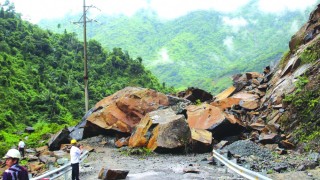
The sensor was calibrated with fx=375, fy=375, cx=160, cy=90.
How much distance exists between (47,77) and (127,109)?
1239 inches

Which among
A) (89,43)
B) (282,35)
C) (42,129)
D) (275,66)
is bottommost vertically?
(42,129)

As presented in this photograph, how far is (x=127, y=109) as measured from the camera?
27.3 meters

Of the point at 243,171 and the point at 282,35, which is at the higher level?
the point at 282,35

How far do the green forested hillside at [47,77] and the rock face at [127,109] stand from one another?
7202 mm

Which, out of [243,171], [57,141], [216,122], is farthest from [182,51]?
[243,171]

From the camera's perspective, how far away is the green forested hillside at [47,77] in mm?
44750

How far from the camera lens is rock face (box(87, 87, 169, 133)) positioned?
26.3 metres

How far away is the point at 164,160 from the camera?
19109mm

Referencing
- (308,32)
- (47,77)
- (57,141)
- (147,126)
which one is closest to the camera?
(147,126)

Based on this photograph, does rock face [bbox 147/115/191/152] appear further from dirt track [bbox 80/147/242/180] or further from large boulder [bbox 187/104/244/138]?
large boulder [bbox 187/104/244/138]

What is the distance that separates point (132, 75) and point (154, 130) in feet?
150

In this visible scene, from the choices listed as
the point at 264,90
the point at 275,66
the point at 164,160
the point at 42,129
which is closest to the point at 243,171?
the point at 164,160

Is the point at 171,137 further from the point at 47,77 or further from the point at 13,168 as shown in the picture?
the point at 47,77

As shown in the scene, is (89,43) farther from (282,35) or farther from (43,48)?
(282,35)
